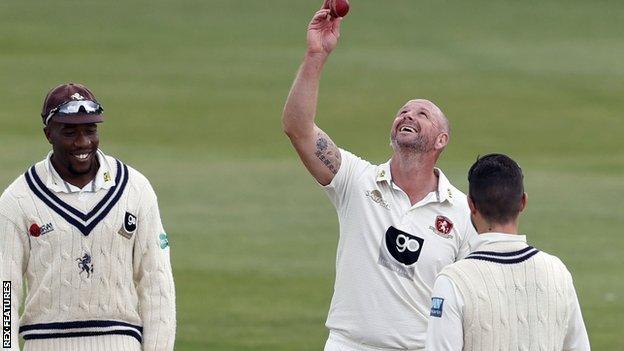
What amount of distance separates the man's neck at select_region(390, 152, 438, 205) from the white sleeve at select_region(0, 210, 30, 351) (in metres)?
1.78

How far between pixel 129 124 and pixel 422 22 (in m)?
13.4

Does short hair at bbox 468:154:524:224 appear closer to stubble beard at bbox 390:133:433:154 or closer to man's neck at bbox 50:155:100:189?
stubble beard at bbox 390:133:433:154

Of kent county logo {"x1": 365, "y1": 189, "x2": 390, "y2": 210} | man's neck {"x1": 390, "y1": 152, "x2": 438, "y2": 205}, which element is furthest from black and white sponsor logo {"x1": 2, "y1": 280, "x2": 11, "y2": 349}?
man's neck {"x1": 390, "y1": 152, "x2": 438, "y2": 205}

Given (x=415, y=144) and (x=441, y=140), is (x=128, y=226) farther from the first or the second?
(x=441, y=140)

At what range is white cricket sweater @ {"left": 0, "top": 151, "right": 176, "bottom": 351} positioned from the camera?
641 centimetres

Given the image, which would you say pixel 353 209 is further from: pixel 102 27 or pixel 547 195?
pixel 102 27

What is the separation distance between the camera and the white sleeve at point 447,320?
5363mm

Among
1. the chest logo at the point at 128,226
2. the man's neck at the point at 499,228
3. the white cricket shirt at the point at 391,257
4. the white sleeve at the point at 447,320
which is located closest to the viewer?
the white sleeve at the point at 447,320

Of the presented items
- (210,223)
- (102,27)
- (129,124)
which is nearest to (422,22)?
(102,27)

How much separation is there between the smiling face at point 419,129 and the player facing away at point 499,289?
4.25 feet

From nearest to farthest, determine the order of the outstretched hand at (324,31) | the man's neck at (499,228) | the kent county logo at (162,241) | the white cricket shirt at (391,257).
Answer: the man's neck at (499,228) < the kent county logo at (162,241) < the white cricket shirt at (391,257) < the outstretched hand at (324,31)

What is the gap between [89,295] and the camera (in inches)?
254

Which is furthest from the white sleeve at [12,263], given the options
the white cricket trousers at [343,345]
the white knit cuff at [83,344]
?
the white cricket trousers at [343,345]

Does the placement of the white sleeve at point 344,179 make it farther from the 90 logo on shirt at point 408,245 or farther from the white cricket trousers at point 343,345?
the white cricket trousers at point 343,345
